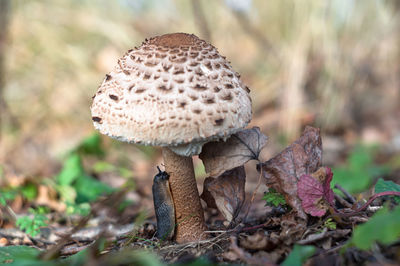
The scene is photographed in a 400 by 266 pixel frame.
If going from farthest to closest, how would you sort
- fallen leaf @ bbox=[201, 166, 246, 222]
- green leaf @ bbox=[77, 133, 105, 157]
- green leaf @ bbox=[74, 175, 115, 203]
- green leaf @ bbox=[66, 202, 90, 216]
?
green leaf @ bbox=[77, 133, 105, 157]
green leaf @ bbox=[74, 175, 115, 203]
green leaf @ bbox=[66, 202, 90, 216]
fallen leaf @ bbox=[201, 166, 246, 222]

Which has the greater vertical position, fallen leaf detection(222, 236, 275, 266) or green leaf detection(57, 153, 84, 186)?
green leaf detection(57, 153, 84, 186)

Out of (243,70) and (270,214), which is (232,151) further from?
(243,70)

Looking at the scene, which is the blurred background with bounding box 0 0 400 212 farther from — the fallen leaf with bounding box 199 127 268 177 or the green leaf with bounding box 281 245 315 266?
the green leaf with bounding box 281 245 315 266

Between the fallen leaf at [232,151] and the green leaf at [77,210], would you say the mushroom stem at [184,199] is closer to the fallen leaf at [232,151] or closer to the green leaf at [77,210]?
the fallen leaf at [232,151]

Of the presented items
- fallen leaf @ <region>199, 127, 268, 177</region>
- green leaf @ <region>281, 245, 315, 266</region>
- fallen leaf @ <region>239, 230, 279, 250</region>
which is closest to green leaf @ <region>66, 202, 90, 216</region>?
fallen leaf @ <region>199, 127, 268, 177</region>

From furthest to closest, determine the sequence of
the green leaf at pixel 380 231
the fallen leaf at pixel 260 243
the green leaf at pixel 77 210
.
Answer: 1. the green leaf at pixel 77 210
2. the fallen leaf at pixel 260 243
3. the green leaf at pixel 380 231

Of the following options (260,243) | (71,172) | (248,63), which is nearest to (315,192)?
(260,243)

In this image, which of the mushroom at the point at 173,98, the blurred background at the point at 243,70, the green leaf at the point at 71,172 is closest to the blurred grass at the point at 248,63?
the blurred background at the point at 243,70
